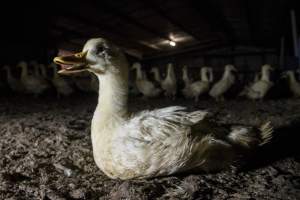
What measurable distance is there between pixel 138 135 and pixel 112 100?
39 cm

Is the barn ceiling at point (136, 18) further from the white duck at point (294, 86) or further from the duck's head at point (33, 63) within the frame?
the white duck at point (294, 86)

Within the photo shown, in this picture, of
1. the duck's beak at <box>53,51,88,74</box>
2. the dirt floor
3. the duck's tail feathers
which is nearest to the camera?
the dirt floor

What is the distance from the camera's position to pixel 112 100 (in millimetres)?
2523

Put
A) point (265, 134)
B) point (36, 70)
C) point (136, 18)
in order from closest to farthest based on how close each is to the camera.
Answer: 1. point (265, 134)
2. point (136, 18)
3. point (36, 70)

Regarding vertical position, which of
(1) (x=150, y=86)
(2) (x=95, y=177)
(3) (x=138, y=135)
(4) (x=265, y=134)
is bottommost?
(2) (x=95, y=177)

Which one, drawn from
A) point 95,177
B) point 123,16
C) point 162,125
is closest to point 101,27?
point 123,16

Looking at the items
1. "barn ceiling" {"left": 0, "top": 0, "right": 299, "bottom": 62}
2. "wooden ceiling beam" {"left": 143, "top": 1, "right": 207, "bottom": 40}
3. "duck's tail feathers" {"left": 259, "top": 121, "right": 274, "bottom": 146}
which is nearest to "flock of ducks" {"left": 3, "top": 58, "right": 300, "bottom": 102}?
"barn ceiling" {"left": 0, "top": 0, "right": 299, "bottom": 62}

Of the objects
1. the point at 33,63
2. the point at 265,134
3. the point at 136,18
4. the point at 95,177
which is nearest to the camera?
the point at 95,177

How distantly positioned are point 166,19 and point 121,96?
9163 mm

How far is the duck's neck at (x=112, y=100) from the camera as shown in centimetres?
247

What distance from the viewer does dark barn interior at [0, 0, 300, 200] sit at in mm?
2428

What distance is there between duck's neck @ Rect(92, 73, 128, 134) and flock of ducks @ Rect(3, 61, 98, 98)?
7.39 m

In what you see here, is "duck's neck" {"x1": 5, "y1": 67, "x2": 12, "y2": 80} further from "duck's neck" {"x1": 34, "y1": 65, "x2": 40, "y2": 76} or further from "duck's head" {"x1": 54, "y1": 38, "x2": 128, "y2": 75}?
"duck's head" {"x1": 54, "y1": 38, "x2": 128, "y2": 75}

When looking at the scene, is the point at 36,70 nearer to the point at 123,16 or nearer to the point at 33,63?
the point at 33,63
